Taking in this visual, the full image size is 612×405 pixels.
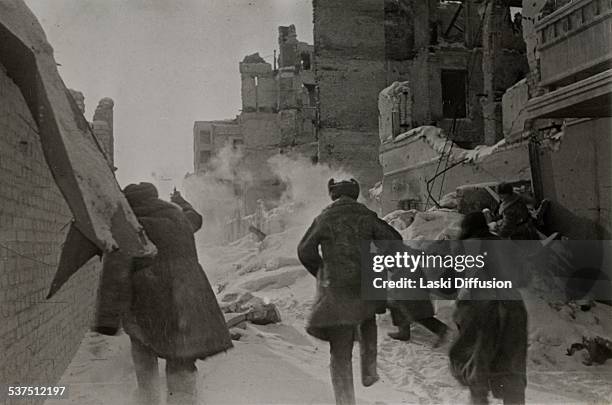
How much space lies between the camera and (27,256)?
367 cm

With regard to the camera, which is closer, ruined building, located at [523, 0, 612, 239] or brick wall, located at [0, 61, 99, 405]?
brick wall, located at [0, 61, 99, 405]

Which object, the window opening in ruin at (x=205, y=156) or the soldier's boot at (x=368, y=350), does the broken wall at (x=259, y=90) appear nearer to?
the window opening in ruin at (x=205, y=156)

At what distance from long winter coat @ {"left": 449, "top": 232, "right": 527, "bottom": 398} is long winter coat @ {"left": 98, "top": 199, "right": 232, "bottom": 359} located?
1.69m

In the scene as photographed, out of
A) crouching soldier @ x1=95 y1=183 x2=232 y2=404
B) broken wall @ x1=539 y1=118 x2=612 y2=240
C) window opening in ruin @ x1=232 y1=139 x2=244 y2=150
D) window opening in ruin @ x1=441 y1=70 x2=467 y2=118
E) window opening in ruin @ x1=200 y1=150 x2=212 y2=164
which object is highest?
window opening in ruin @ x1=441 y1=70 x2=467 y2=118

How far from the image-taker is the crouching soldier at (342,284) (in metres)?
3.72

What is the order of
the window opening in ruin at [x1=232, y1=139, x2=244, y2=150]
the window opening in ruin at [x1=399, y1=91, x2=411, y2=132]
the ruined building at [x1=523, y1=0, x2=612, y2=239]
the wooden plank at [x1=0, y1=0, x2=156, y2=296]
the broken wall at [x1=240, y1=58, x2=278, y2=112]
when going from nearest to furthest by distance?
the wooden plank at [x1=0, y1=0, x2=156, y2=296], the ruined building at [x1=523, y1=0, x2=612, y2=239], the window opening in ruin at [x1=232, y1=139, x2=244, y2=150], the broken wall at [x1=240, y1=58, x2=278, y2=112], the window opening in ruin at [x1=399, y1=91, x2=411, y2=132]

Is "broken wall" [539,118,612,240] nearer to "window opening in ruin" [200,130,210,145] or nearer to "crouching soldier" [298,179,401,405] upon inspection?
"crouching soldier" [298,179,401,405]

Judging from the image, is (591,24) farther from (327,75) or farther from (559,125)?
(327,75)

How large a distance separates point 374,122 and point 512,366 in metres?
10.7

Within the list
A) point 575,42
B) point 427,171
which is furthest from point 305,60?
point 575,42

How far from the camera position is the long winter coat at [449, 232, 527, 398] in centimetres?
346

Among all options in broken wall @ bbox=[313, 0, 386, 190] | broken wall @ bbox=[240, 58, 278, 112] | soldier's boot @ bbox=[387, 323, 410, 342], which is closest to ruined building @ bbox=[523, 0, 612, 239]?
soldier's boot @ bbox=[387, 323, 410, 342]

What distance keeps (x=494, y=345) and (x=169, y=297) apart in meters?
2.19

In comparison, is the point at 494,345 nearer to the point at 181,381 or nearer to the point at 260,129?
the point at 181,381
